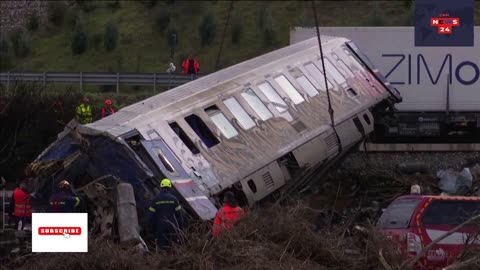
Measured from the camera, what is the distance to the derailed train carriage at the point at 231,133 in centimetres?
1703

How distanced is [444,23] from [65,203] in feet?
34.4

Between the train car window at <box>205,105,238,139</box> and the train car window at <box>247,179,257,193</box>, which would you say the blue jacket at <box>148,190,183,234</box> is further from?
the train car window at <box>205,105,238,139</box>

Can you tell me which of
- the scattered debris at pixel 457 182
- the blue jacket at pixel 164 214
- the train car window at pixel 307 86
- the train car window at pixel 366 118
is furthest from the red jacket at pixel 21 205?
the scattered debris at pixel 457 182

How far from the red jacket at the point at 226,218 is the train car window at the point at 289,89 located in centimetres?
Result: 693

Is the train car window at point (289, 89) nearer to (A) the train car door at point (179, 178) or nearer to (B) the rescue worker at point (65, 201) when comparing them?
(A) the train car door at point (179, 178)

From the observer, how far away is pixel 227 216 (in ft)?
46.3

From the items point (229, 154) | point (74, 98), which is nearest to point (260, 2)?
point (74, 98)

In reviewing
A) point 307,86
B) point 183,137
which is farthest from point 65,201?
point 307,86

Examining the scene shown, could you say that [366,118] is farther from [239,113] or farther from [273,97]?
[239,113]

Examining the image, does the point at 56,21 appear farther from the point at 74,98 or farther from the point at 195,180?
the point at 195,180

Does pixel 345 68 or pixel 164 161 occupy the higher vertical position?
pixel 164 161

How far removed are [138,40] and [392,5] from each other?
12.2 meters

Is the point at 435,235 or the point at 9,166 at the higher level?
the point at 435,235

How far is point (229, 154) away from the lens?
18.5 meters
